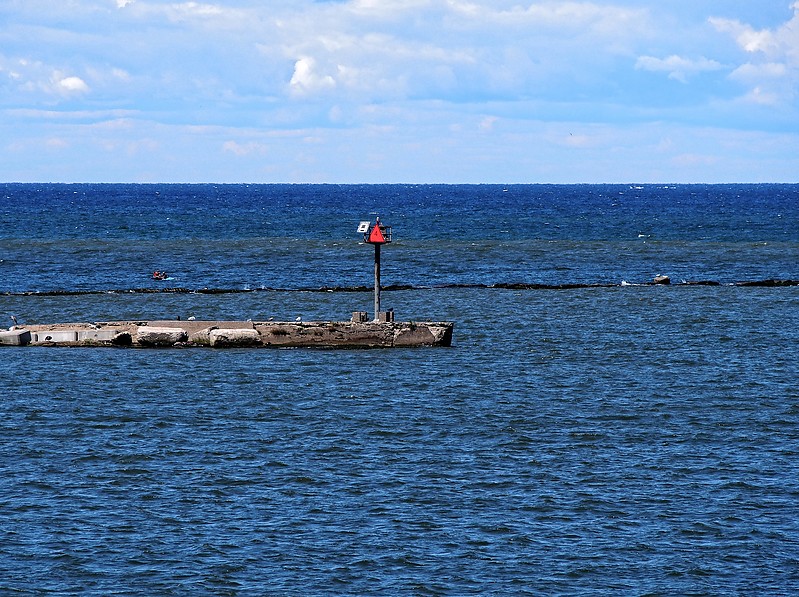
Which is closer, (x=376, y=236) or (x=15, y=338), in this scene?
(x=376, y=236)

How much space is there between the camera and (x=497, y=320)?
53.2 metres

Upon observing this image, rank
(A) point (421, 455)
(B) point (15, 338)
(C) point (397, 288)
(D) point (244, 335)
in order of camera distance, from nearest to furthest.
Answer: (A) point (421, 455) → (D) point (244, 335) → (B) point (15, 338) → (C) point (397, 288)

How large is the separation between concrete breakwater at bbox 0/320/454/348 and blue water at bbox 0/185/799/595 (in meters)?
Result: 0.69

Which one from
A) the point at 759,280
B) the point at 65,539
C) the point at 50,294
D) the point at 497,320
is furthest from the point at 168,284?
the point at 65,539

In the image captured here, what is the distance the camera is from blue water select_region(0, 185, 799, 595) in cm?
1995

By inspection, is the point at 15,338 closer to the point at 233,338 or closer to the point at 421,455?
the point at 233,338

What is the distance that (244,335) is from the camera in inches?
1732

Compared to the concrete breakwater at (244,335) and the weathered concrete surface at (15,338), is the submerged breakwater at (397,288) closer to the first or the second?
the weathered concrete surface at (15,338)

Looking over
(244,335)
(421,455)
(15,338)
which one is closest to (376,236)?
(244,335)

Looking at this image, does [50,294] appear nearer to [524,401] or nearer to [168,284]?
[168,284]

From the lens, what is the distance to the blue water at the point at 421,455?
65.5ft

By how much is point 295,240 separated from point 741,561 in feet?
305

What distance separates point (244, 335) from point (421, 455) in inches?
716

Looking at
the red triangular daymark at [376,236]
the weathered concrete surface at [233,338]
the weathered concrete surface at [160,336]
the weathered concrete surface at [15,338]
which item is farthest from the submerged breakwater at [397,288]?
the red triangular daymark at [376,236]
